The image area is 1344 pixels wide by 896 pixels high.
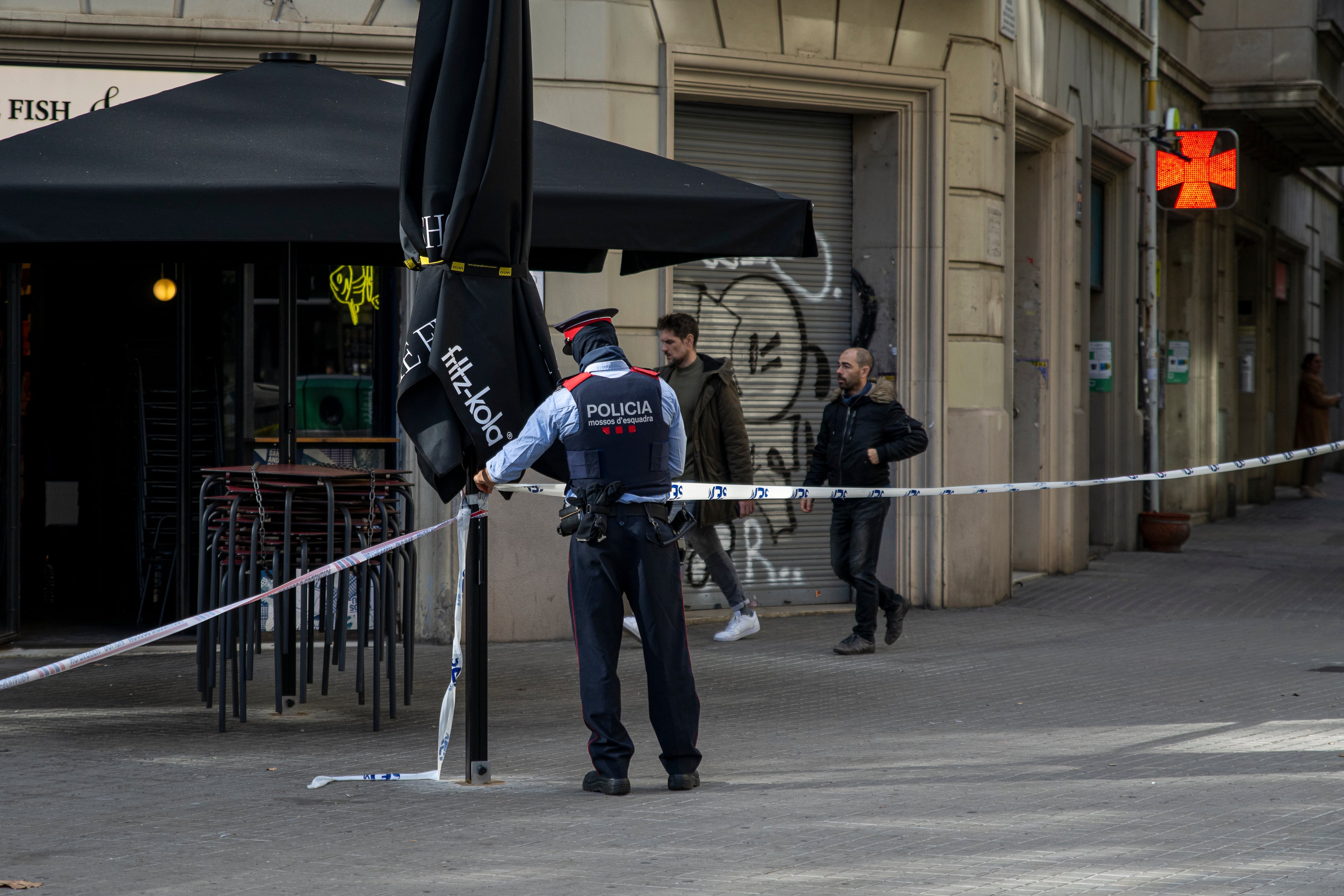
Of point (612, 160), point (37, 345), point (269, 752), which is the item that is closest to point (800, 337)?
point (612, 160)

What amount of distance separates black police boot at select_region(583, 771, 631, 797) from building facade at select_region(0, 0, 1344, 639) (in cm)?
382

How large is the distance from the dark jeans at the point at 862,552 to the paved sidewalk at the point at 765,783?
32 centimetres

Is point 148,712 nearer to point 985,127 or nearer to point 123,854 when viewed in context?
point 123,854

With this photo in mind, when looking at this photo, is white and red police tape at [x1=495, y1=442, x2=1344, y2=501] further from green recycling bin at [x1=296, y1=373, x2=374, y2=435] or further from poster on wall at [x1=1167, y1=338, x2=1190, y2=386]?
poster on wall at [x1=1167, y1=338, x2=1190, y2=386]

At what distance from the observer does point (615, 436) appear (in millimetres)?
5426

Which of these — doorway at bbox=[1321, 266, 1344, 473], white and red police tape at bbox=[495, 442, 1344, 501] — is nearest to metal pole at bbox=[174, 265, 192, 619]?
white and red police tape at bbox=[495, 442, 1344, 501]

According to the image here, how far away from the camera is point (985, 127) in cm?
1094

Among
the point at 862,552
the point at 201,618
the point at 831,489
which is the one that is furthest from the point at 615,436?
the point at 862,552

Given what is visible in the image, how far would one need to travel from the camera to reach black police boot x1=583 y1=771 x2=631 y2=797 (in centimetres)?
533

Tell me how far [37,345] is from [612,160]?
4.72 meters

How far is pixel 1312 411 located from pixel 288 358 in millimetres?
18220

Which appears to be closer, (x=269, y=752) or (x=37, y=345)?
(x=269, y=752)

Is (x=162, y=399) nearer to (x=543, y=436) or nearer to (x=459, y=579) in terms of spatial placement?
(x=459, y=579)

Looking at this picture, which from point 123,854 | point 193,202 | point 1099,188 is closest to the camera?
point 123,854
